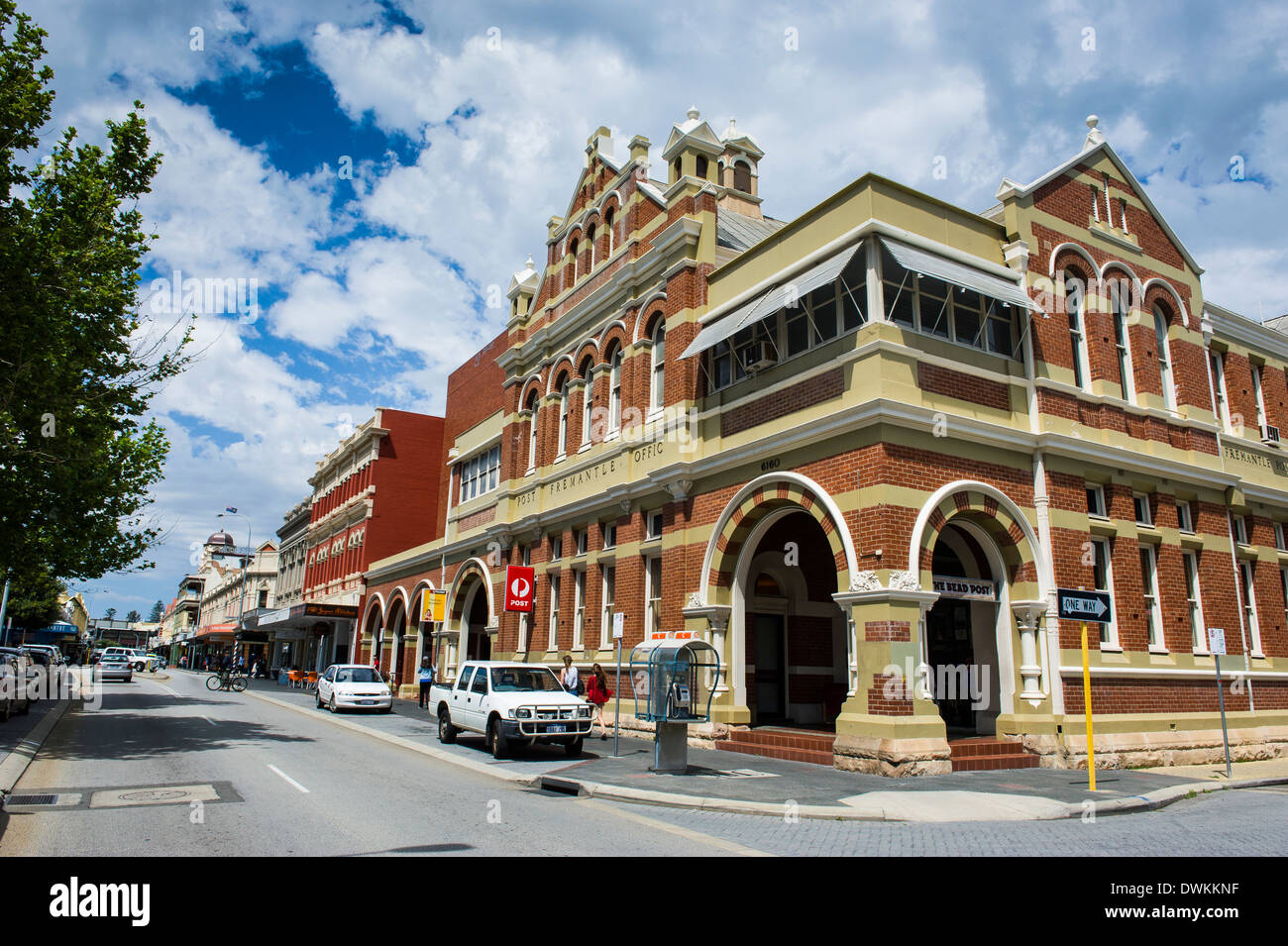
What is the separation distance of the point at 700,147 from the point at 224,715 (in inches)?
793

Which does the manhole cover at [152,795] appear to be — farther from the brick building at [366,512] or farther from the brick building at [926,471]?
the brick building at [366,512]

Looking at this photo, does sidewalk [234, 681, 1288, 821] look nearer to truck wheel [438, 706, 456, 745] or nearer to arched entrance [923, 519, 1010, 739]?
truck wheel [438, 706, 456, 745]

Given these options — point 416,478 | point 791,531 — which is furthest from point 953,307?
point 416,478

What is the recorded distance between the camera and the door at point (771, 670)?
19.3 metres

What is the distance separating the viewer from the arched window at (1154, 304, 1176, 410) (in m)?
19.4

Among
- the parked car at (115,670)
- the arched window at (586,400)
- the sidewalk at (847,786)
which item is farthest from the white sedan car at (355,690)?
the parked car at (115,670)

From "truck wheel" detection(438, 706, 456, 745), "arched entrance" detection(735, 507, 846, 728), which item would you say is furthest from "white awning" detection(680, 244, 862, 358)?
"truck wheel" detection(438, 706, 456, 745)

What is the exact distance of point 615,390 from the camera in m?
23.1

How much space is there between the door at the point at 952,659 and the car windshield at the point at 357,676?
17.7 meters

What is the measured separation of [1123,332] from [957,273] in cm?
639

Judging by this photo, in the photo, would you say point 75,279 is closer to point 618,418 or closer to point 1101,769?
point 618,418
